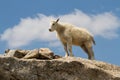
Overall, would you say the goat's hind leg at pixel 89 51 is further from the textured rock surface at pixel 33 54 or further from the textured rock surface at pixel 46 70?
the textured rock surface at pixel 46 70

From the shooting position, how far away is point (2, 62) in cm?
1420

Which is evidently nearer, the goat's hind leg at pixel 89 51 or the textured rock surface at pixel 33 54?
the textured rock surface at pixel 33 54

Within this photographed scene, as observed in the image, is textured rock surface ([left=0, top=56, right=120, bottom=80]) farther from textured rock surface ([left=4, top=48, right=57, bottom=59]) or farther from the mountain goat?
the mountain goat

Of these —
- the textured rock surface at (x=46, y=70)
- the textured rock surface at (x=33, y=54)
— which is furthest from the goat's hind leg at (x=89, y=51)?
the textured rock surface at (x=46, y=70)

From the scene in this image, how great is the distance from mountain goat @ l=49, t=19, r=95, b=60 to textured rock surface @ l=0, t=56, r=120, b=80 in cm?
733

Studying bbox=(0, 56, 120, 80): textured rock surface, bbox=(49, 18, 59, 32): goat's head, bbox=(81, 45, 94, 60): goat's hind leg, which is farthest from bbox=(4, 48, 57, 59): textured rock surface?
bbox=(81, 45, 94, 60): goat's hind leg

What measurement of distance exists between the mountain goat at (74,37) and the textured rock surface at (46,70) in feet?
24.0

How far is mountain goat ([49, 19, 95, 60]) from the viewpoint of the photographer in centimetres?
2220

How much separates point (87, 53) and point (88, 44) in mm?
586

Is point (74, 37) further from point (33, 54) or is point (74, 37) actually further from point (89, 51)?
point (33, 54)

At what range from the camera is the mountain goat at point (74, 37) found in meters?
22.2

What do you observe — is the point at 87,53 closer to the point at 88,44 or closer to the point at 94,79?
the point at 88,44

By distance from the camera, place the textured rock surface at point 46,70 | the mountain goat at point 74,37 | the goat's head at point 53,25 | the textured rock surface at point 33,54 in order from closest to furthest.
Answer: the textured rock surface at point 46,70 → the textured rock surface at point 33,54 → the mountain goat at point 74,37 → the goat's head at point 53,25

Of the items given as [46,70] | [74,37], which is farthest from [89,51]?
[46,70]
